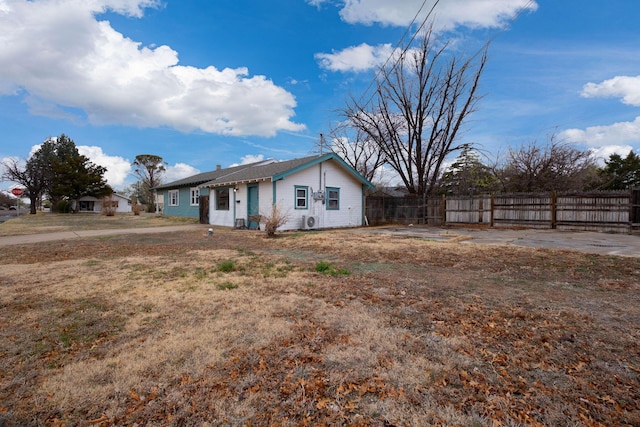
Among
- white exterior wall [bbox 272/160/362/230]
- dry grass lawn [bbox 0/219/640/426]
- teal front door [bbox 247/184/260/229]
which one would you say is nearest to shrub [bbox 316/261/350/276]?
dry grass lawn [bbox 0/219/640/426]

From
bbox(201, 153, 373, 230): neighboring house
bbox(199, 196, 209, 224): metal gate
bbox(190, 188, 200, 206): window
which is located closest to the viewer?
bbox(201, 153, 373, 230): neighboring house

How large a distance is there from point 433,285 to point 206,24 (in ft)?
35.8

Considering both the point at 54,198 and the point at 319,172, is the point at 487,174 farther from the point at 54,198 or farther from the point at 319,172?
the point at 54,198

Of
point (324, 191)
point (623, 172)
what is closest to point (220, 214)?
point (324, 191)

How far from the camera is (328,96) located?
70.4 ft

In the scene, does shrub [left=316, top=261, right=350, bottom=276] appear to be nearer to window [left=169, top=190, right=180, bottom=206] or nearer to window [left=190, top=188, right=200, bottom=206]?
window [left=190, top=188, right=200, bottom=206]

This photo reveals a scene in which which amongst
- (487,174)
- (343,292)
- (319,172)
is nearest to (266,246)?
(343,292)

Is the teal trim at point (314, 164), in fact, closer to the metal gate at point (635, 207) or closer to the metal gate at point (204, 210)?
the metal gate at point (204, 210)

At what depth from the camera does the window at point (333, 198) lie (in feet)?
54.7

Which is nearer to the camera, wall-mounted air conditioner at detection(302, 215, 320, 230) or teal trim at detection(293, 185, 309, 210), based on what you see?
teal trim at detection(293, 185, 309, 210)

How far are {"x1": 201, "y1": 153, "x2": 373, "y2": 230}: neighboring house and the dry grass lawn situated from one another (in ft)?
29.8

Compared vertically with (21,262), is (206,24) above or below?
above

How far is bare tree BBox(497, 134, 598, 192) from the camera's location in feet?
69.3

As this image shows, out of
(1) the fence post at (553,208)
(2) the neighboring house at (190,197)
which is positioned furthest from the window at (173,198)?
(1) the fence post at (553,208)
